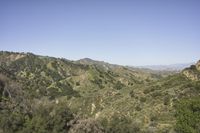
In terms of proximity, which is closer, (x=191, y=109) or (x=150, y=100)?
(x=191, y=109)

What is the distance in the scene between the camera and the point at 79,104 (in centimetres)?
10300

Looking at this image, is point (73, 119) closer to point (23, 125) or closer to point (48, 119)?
point (48, 119)

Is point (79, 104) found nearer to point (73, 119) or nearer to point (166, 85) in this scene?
point (166, 85)

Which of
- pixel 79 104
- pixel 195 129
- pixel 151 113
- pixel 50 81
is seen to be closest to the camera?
pixel 195 129

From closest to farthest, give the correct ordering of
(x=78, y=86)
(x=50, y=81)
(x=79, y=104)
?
1. (x=79, y=104)
2. (x=78, y=86)
3. (x=50, y=81)

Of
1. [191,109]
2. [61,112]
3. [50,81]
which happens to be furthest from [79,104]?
[50,81]

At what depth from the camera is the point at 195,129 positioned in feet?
117

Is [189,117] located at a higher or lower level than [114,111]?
higher

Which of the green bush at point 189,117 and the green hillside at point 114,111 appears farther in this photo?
the green hillside at point 114,111

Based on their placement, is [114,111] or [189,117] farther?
[114,111]

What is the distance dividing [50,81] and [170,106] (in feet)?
431

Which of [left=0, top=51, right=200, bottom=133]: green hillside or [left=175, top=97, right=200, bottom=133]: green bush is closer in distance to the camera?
[left=175, top=97, right=200, bottom=133]: green bush

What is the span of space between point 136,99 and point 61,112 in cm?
3905

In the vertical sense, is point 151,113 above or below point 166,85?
below
